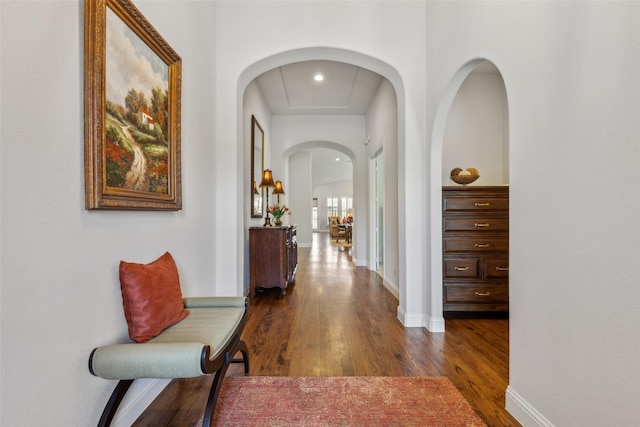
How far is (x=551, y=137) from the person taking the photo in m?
1.46

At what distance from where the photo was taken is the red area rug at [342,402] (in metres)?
1.69

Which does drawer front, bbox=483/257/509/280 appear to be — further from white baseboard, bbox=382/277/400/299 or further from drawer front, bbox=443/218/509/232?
white baseboard, bbox=382/277/400/299

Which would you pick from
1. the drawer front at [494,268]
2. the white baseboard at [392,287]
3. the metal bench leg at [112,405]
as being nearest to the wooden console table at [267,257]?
the white baseboard at [392,287]

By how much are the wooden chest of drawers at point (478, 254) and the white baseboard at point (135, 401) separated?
2.69m

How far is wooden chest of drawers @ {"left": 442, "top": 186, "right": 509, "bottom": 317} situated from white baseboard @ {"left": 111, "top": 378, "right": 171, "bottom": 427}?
2687 millimetres

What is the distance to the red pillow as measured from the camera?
156 centimetres

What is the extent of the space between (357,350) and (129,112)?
230cm

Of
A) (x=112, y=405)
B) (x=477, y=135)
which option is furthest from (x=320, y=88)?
(x=112, y=405)

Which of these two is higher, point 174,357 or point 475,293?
point 174,357

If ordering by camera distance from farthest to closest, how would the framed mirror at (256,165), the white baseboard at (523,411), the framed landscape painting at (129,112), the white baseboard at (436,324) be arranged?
the framed mirror at (256,165)
the white baseboard at (436,324)
the white baseboard at (523,411)
the framed landscape painting at (129,112)

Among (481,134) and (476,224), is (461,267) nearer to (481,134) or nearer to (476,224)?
(476,224)

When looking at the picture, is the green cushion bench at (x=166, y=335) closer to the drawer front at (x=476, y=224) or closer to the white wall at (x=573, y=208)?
the white wall at (x=573, y=208)

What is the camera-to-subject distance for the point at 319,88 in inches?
203

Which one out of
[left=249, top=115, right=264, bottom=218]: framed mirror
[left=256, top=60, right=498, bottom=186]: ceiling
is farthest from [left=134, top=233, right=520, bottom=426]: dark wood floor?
[left=256, top=60, right=498, bottom=186]: ceiling
